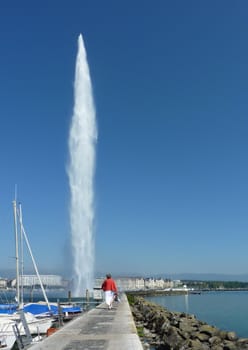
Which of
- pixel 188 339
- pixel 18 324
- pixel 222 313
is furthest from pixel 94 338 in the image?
pixel 222 313

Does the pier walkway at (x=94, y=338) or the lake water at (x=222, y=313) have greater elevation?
the pier walkway at (x=94, y=338)

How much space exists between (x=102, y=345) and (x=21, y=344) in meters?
5.00

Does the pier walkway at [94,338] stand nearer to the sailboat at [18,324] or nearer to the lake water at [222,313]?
the sailboat at [18,324]

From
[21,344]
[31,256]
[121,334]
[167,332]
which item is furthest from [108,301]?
[31,256]

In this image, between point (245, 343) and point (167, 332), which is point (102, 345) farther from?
point (245, 343)

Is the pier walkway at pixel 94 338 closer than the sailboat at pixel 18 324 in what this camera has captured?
Yes

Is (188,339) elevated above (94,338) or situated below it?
below

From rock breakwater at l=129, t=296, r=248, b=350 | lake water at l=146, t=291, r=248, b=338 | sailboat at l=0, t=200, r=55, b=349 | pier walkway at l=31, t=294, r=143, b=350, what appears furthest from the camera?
lake water at l=146, t=291, r=248, b=338

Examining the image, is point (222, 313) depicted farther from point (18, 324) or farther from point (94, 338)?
point (94, 338)

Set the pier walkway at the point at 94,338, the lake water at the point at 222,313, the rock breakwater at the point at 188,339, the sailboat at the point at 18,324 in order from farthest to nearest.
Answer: the lake water at the point at 222,313, the sailboat at the point at 18,324, the rock breakwater at the point at 188,339, the pier walkway at the point at 94,338

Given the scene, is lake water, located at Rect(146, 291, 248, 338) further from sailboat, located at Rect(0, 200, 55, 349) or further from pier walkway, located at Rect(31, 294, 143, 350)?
pier walkway, located at Rect(31, 294, 143, 350)

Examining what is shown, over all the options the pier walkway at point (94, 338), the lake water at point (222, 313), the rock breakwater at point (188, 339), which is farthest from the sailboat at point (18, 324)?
the lake water at point (222, 313)

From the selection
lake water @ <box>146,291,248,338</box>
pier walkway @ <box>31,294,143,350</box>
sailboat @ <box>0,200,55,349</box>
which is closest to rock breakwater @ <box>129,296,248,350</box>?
pier walkway @ <box>31,294,143,350</box>

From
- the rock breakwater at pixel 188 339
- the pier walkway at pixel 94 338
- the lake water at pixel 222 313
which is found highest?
the pier walkway at pixel 94 338
